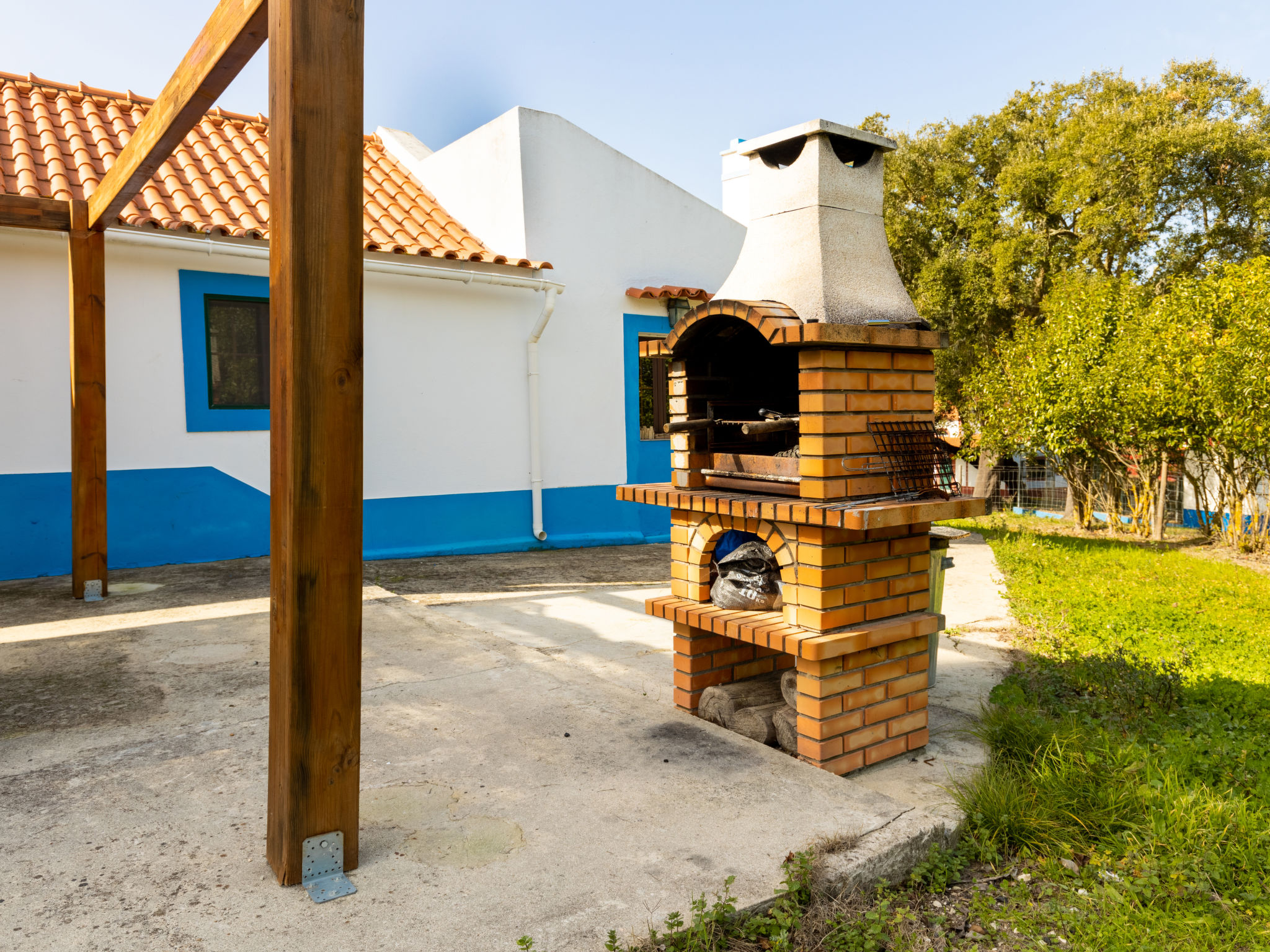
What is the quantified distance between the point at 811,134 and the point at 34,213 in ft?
18.6

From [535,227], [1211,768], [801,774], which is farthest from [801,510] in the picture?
[535,227]

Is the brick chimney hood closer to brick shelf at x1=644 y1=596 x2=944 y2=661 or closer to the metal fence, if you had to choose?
brick shelf at x1=644 y1=596 x2=944 y2=661

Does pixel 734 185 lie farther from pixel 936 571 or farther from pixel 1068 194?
pixel 936 571

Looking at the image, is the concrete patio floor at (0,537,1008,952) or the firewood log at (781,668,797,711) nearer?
the concrete patio floor at (0,537,1008,952)

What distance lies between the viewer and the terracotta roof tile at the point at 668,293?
1095 cm

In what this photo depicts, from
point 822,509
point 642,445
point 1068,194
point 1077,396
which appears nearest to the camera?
point 822,509

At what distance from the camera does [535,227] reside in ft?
33.2

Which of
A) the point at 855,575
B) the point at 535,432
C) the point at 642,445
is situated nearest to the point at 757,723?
the point at 855,575

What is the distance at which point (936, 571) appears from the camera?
4.30m

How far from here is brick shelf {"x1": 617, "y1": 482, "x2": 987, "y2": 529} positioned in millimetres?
3045

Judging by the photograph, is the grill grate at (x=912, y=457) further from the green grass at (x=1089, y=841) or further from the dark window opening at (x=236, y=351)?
the dark window opening at (x=236, y=351)

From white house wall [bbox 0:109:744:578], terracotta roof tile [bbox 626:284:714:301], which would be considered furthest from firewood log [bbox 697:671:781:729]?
terracotta roof tile [bbox 626:284:714:301]

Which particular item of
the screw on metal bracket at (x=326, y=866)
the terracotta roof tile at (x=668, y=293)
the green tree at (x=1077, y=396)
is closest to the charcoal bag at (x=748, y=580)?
the screw on metal bracket at (x=326, y=866)

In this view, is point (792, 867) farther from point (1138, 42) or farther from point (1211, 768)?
point (1138, 42)
